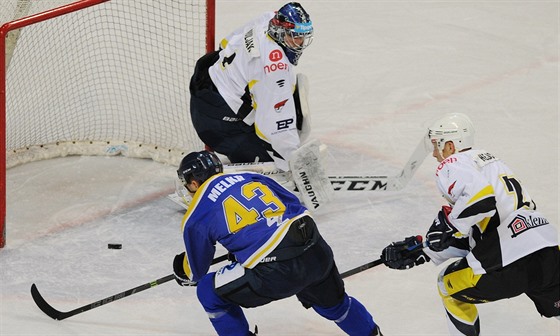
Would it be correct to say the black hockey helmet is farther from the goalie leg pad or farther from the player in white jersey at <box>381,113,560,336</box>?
the goalie leg pad

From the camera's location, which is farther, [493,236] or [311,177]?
[311,177]

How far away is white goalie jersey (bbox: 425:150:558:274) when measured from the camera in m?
3.72

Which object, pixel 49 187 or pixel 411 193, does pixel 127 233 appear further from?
pixel 411 193

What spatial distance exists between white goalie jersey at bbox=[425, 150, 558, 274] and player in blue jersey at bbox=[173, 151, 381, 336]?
49 centimetres

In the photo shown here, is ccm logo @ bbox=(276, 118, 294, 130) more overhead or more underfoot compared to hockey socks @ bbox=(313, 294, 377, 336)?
more overhead

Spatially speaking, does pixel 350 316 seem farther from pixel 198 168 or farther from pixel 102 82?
pixel 102 82

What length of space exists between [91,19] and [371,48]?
6.29ft

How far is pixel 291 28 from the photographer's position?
16.3ft

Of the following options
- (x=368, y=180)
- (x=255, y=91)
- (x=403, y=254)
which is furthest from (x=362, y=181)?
(x=403, y=254)

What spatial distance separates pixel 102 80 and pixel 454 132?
3002 millimetres

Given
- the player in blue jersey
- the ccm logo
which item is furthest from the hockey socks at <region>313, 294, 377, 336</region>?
Result: the ccm logo

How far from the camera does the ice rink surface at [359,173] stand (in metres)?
4.55

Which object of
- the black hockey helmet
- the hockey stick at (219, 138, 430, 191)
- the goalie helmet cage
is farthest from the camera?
the goalie helmet cage

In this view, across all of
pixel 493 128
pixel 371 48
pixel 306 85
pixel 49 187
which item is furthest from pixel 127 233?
pixel 371 48
